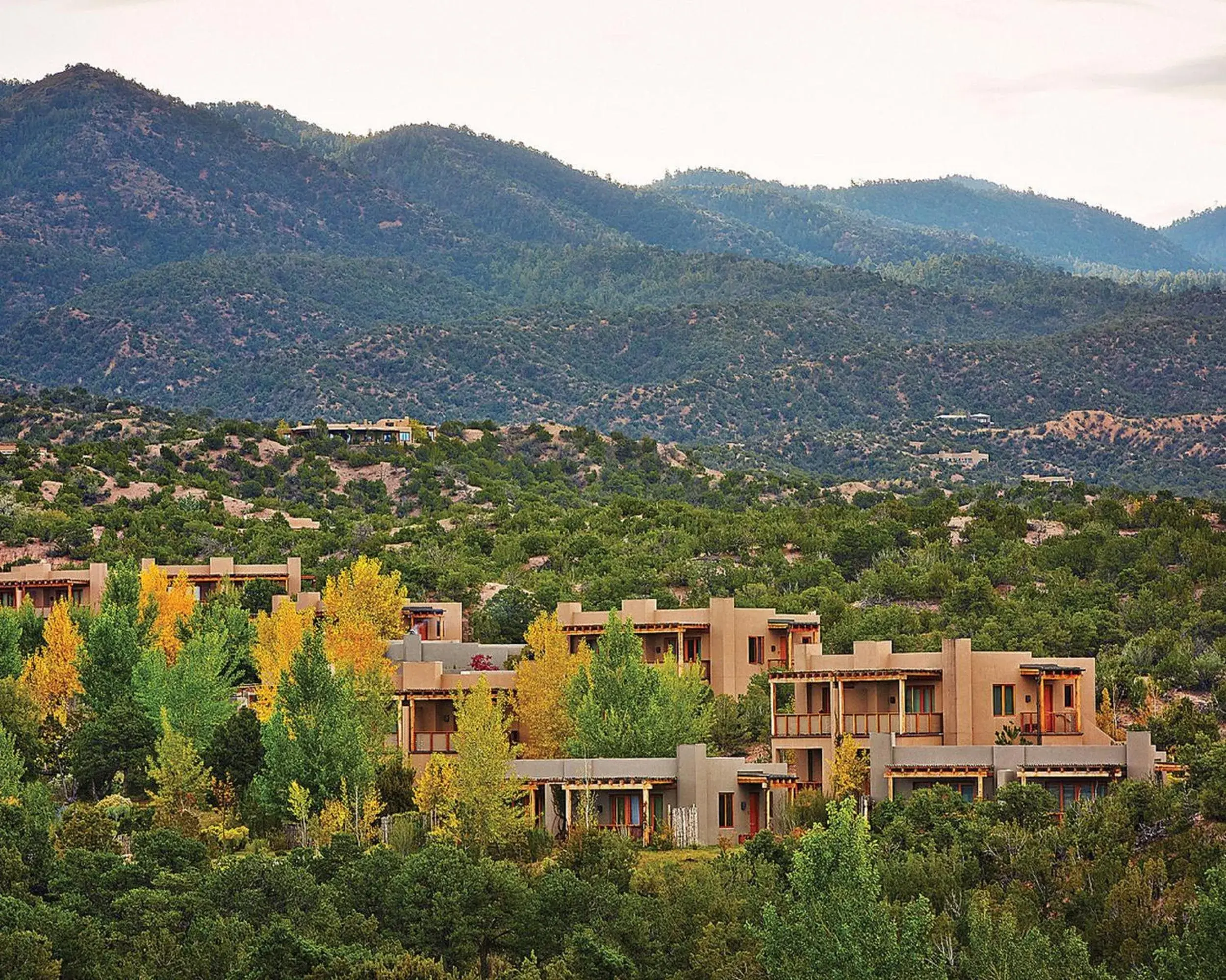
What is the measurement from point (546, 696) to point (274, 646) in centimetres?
1033

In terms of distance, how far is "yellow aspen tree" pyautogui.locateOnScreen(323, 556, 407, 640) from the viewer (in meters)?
75.4

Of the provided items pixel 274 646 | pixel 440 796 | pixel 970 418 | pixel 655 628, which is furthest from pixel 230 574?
pixel 970 418

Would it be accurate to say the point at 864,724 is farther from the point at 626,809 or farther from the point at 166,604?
the point at 166,604

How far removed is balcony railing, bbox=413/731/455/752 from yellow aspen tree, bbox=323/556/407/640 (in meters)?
8.20

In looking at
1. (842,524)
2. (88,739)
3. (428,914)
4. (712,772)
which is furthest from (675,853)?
(842,524)

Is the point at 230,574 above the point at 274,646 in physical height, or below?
above

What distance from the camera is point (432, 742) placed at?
66.1 m

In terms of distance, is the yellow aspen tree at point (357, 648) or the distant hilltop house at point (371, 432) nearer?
the yellow aspen tree at point (357, 648)

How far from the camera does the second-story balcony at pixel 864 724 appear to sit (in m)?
64.0

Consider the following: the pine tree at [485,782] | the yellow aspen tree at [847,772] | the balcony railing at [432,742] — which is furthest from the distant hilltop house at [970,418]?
the pine tree at [485,782]

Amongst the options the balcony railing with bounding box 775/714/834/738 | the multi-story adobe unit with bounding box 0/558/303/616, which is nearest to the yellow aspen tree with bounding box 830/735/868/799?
the balcony railing with bounding box 775/714/834/738

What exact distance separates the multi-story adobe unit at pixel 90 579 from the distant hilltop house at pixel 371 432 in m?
52.8

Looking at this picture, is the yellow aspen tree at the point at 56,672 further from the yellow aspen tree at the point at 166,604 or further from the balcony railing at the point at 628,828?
the balcony railing at the point at 628,828

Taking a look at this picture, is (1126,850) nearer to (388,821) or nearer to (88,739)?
(388,821)
